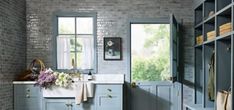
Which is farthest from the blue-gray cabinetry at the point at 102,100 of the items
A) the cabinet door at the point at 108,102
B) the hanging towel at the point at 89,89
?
the hanging towel at the point at 89,89

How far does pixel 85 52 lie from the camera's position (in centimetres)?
717

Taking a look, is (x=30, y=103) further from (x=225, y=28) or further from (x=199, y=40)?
(x=225, y=28)

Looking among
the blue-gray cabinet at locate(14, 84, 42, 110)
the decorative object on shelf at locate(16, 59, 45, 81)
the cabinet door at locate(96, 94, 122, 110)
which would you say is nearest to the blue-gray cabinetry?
the cabinet door at locate(96, 94, 122, 110)

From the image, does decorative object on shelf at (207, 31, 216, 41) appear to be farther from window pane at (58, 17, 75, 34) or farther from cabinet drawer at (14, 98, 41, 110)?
cabinet drawer at (14, 98, 41, 110)

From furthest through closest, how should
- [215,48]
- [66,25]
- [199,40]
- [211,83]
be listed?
[66,25] → [199,40] → [211,83] → [215,48]

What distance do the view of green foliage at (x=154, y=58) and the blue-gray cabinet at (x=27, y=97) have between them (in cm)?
205

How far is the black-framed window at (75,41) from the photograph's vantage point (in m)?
7.16

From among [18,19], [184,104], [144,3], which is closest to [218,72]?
[184,104]

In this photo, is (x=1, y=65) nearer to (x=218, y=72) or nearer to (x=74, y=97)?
(x=74, y=97)

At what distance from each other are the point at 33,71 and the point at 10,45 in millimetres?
853

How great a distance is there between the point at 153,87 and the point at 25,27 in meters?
3.04

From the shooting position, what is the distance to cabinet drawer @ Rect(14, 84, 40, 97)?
6477 mm

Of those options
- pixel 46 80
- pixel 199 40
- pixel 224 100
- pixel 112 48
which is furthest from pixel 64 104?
pixel 224 100

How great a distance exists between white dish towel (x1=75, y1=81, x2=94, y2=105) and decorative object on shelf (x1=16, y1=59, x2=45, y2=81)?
1052 mm
